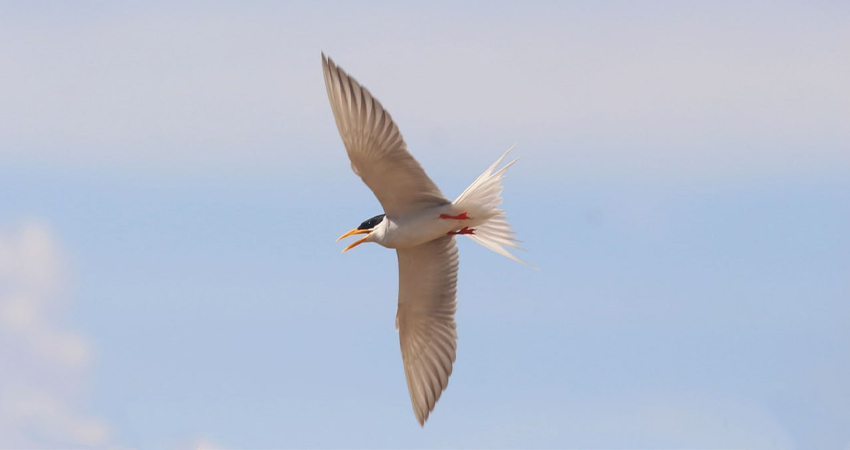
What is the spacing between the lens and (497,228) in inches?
538

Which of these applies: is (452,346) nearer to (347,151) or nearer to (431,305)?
(431,305)

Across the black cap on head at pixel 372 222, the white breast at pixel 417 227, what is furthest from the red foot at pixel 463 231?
the black cap on head at pixel 372 222

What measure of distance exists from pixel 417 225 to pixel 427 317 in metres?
1.82

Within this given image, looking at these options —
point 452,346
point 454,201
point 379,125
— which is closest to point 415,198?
point 454,201

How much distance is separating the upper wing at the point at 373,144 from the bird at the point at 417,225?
0.04 ft

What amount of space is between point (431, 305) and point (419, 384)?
3.36 feet

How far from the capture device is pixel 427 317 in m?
14.1

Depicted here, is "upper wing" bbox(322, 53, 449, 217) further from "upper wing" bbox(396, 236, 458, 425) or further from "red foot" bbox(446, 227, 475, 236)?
"upper wing" bbox(396, 236, 458, 425)

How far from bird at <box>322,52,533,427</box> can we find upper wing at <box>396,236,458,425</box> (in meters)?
0.01

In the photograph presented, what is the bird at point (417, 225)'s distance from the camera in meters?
11.8

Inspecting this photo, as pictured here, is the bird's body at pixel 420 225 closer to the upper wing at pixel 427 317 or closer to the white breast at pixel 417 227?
the white breast at pixel 417 227

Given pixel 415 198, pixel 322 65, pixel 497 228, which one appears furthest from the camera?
pixel 497 228

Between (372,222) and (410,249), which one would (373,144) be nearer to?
(372,222)

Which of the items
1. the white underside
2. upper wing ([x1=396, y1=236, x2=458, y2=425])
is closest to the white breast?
the white underside
